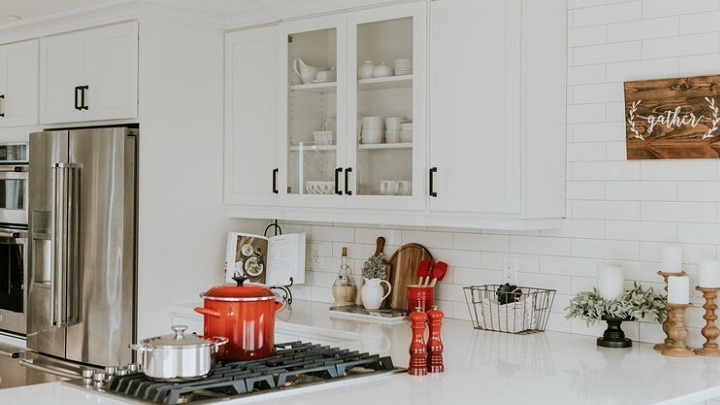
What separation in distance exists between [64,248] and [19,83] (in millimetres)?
1090

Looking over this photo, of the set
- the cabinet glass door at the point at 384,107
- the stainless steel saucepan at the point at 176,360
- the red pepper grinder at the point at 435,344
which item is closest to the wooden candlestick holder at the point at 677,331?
the red pepper grinder at the point at 435,344

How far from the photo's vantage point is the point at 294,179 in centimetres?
414

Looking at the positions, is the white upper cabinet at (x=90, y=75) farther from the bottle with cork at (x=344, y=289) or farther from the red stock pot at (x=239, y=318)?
the red stock pot at (x=239, y=318)

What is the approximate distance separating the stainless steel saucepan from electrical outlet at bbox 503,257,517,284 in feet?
5.55

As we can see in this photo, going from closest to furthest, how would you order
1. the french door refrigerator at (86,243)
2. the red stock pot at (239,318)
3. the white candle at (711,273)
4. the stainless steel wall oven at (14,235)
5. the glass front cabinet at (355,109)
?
the red stock pot at (239,318) → the white candle at (711,273) → the glass front cabinet at (355,109) → the french door refrigerator at (86,243) → the stainless steel wall oven at (14,235)

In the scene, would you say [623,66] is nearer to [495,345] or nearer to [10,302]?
[495,345]

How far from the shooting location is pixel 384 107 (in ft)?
12.3

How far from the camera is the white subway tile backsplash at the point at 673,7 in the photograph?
3184mm

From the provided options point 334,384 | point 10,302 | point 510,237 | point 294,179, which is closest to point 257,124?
point 294,179

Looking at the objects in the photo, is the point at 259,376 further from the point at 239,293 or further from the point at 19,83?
the point at 19,83

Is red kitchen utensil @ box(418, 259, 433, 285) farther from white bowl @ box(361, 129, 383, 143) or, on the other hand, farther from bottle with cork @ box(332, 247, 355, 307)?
white bowl @ box(361, 129, 383, 143)

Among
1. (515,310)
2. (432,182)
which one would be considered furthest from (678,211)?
(432,182)

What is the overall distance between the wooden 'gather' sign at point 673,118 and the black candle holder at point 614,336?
2.00 feet

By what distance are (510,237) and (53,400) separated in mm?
2043
